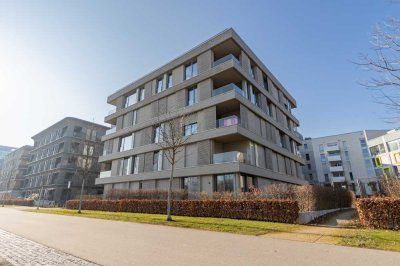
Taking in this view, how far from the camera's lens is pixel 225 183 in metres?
20.7

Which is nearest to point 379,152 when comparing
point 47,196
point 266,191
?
point 266,191

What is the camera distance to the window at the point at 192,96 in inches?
1015

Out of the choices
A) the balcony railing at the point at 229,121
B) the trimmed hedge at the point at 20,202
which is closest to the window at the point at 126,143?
the balcony railing at the point at 229,121

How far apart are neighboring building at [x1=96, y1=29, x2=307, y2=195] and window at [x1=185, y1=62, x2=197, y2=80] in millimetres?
147

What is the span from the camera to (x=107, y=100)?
133 ft

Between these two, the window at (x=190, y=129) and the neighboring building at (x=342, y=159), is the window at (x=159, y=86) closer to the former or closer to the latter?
the window at (x=190, y=129)

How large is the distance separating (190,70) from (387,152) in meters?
49.8

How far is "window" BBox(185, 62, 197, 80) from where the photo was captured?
2712 centimetres

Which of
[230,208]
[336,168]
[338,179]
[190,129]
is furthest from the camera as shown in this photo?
[336,168]

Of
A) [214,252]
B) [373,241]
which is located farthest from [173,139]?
[373,241]

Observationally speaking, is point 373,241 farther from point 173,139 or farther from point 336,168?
point 336,168

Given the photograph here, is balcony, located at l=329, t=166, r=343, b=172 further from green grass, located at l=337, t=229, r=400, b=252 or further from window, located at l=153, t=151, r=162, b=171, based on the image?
green grass, located at l=337, t=229, r=400, b=252

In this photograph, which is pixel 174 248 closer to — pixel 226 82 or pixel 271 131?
pixel 226 82

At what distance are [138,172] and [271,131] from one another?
687 inches
